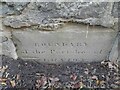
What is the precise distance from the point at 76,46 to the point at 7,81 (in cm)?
63

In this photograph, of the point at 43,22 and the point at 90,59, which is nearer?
the point at 43,22

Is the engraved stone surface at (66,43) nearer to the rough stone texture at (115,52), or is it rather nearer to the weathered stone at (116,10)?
the rough stone texture at (115,52)

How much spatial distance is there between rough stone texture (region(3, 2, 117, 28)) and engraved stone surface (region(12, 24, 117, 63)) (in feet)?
0.24

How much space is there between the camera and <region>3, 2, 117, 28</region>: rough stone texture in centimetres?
239

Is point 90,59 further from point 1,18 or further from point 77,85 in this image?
point 1,18

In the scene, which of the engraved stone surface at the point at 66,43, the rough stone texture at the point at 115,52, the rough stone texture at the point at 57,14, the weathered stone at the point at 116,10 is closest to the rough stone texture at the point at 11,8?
the rough stone texture at the point at 57,14

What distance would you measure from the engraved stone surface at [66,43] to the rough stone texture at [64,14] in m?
0.07

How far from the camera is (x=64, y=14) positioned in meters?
2.42

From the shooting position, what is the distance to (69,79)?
2398 millimetres

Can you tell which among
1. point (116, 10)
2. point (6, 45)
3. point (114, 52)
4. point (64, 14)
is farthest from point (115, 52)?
point (6, 45)

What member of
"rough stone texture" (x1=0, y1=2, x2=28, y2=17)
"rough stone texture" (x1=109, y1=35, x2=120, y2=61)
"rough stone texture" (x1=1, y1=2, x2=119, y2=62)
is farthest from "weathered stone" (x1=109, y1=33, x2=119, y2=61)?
"rough stone texture" (x1=0, y1=2, x2=28, y2=17)

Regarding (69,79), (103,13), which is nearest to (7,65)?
(69,79)

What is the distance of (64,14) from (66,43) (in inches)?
10.3

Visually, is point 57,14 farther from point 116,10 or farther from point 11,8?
point 116,10
